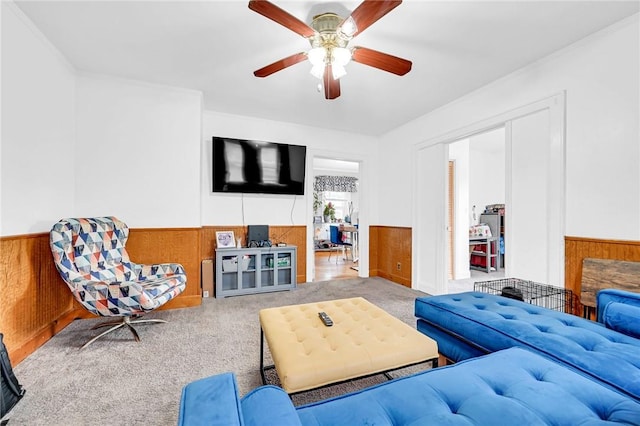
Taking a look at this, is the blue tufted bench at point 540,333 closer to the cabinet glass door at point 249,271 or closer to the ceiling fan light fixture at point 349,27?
the ceiling fan light fixture at point 349,27

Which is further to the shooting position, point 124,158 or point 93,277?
point 124,158

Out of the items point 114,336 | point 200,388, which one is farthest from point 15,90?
point 200,388

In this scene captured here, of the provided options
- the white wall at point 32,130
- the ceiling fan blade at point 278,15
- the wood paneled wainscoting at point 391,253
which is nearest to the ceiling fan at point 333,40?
the ceiling fan blade at point 278,15

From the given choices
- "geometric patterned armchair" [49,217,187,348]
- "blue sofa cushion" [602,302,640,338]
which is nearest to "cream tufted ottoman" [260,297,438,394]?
"blue sofa cushion" [602,302,640,338]

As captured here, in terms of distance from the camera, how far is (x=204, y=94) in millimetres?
3289

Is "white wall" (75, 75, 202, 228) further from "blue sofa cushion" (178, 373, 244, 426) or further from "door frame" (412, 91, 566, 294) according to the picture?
"door frame" (412, 91, 566, 294)

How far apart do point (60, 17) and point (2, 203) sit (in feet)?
4.61

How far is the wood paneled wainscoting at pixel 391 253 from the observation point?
4.20 meters

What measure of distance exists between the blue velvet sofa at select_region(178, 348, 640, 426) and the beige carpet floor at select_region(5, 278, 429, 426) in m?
0.85

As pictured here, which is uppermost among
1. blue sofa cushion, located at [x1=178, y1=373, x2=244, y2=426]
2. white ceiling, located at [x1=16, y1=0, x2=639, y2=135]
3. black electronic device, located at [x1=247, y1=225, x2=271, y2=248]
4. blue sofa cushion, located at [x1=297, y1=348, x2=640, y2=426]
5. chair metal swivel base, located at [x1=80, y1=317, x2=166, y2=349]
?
white ceiling, located at [x1=16, y1=0, x2=639, y2=135]

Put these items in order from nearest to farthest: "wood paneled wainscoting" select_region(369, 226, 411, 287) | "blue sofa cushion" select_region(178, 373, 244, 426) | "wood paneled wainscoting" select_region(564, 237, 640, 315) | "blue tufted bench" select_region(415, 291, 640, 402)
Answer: "blue sofa cushion" select_region(178, 373, 244, 426), "blue tufted bench" select_region(415, 291, 640, 402), "wood paneled wainscoting" select_region(564, 237, 640, 315), "wood paneled wainscoting" select_region(369, 226, 411, 287)

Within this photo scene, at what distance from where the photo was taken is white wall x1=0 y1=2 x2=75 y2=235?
189 cm

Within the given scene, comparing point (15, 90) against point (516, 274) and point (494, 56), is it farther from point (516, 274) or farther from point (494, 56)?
point (516, 274)

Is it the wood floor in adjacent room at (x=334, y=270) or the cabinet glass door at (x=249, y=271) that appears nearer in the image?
the cabinet glass door at (x=249, y=271)
